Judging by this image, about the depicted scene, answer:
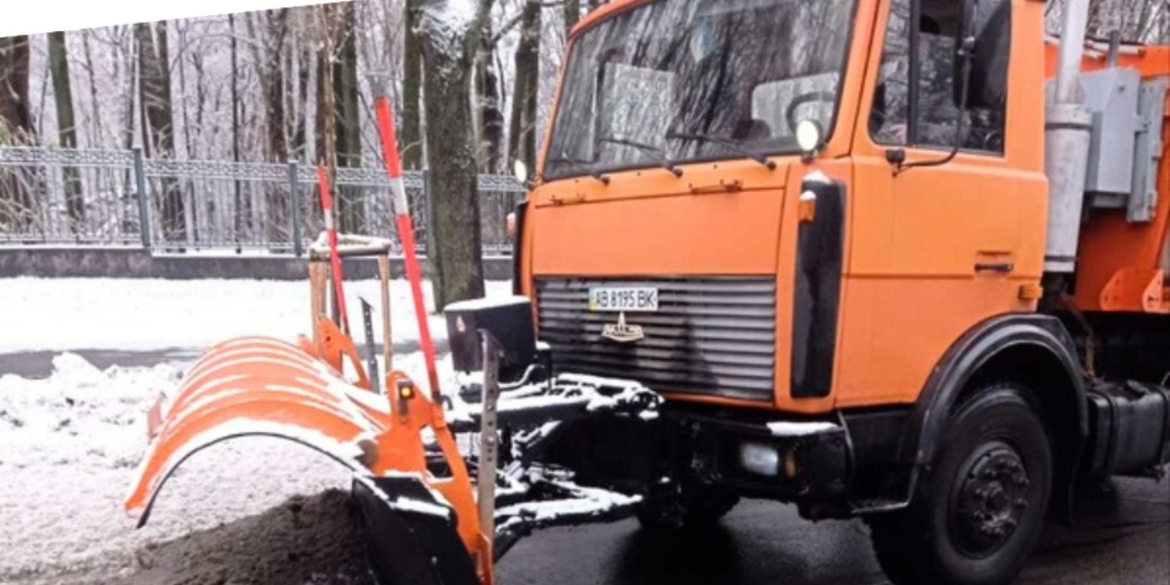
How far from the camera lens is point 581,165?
410cm

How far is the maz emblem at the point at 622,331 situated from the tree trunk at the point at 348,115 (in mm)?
6174

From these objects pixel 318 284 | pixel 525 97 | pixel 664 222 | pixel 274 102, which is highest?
pixel 525 97

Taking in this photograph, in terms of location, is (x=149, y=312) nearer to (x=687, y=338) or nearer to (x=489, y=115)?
(x=687, y=338)

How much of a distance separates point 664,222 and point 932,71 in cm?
105

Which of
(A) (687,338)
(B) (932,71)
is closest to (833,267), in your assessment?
(A) (687,338)

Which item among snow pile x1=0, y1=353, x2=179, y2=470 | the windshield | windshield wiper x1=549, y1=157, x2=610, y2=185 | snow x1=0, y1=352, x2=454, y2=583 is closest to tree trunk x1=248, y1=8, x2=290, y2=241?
snow pile x1=0, y1=353, x2=179, y2=470

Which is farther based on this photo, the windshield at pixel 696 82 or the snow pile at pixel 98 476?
the snow pile at pixel 98 476

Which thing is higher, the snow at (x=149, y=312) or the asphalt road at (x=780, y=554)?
the snow at (x=149, y=312)

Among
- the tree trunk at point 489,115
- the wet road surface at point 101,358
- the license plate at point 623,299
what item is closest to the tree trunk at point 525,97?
the tree trunk at point 489,115

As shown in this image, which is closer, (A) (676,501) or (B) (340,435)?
(B) (340,435)

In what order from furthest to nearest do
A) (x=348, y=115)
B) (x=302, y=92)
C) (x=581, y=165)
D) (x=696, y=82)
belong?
1. (x=348, y=115)
2. (x=302, y=92)
3. (x=581, y=165)
4. (x=696, y=82)

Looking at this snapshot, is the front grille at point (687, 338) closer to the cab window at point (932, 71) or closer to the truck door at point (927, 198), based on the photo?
the truck door at point (927, 198)

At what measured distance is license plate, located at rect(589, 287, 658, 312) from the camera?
3658mm

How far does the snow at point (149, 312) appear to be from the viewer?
6492 mm
